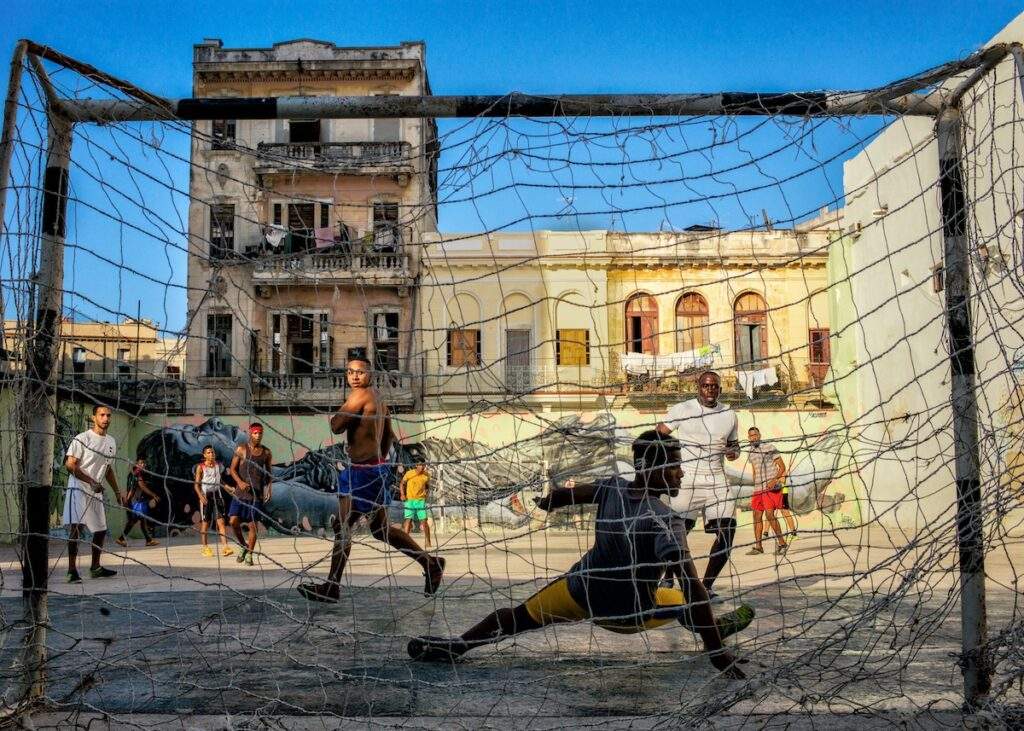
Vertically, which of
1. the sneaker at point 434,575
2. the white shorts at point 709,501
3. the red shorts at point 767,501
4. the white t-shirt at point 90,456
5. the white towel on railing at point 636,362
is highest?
the white towel on railing at point 636,362

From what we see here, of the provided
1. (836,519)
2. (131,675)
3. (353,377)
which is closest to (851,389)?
(836,519)

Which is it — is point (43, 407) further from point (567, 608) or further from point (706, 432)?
point (706, 432)

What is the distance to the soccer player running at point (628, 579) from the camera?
342 centimetres

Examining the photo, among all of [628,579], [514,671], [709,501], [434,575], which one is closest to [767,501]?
[709,501]

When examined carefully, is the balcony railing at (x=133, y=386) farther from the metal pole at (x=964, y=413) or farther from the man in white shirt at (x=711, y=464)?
the metal pole at (x=964, y=413)

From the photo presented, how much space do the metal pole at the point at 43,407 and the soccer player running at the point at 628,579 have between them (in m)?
1.60

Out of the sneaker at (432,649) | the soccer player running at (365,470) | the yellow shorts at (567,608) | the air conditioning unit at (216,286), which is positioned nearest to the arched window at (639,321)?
the soccer player running at (365,470)

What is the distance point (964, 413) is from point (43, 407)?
3.55m

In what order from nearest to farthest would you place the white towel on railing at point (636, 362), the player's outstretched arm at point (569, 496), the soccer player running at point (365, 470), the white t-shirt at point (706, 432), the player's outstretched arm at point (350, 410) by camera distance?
1. the player's outstretched arm at point (569, 496)
2. the soccer player running at point (365, 470)
3. the player's outstretched arm at point (350, 410)
4. the white t-shirt at point (706, 432)
5. the white towel on railing at point (636, 362)

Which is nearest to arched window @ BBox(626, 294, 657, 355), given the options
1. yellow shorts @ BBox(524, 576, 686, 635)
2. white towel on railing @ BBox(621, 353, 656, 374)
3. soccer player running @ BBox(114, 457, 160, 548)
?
white towel on railing @ BBox(621, 353, 656, 374)

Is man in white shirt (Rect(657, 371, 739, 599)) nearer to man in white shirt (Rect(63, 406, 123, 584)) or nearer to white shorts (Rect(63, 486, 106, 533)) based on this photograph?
man in white shirt (Rect(63, 406, 123, 584))

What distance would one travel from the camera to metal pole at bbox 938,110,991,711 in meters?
3.24

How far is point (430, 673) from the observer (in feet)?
12.5

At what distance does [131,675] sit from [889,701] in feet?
9.97
